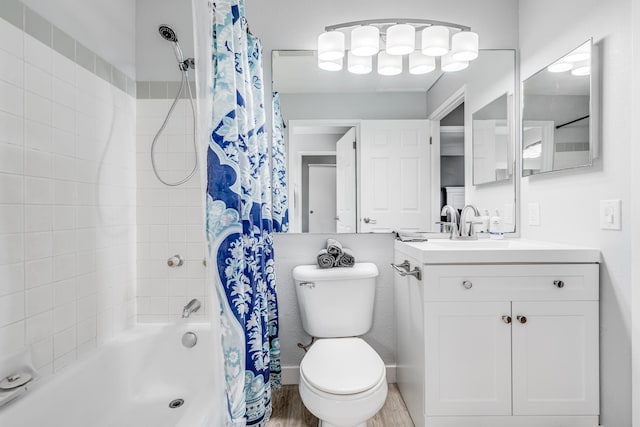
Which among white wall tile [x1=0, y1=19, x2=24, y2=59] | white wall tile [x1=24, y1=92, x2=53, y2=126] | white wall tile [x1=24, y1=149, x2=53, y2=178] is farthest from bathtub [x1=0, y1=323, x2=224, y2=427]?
white wall tile [x1=0, y1=19, x2=24, y2=59]

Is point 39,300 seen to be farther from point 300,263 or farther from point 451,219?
point 451,219

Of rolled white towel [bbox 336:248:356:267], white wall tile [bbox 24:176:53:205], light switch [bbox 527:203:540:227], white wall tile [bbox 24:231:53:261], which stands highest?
white wall tile [bbox 24:176:53:205]

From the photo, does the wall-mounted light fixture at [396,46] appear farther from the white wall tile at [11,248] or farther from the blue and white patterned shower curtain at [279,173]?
the white wall tile at [11,248]

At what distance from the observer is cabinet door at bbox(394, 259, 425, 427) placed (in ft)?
5.14

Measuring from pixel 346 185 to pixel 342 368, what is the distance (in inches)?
40.4

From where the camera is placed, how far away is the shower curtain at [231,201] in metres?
1.12

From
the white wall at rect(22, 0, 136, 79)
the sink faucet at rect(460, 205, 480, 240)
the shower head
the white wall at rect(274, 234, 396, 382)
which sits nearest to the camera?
the white wall at rect(22, 0, 136, 79)

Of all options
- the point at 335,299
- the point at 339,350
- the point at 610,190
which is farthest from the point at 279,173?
the point at 610,190

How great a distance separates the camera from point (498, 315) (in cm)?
150

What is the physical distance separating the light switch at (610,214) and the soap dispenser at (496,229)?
575 millimetres

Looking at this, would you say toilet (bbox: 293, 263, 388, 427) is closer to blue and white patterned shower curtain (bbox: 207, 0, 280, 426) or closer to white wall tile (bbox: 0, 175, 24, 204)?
blue and white patterned shower curtain (bbox: 207, 0, 280, 426)

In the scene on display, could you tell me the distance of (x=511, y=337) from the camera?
149cm

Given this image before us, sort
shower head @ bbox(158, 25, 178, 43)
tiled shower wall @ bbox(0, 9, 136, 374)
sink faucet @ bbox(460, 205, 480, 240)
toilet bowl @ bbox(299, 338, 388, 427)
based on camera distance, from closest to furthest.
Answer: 1. tiled shower wall @ bbox(0, 9, 136, 374)
2. toilet bowl @ bbox(299, 338, 388, 427)
3. shower head @ bbox(158, 25, 178, 43)
4. sink faucet @ bbox(460, 205, 480, 240)

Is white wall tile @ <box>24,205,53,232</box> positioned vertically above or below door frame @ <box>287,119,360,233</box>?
below
